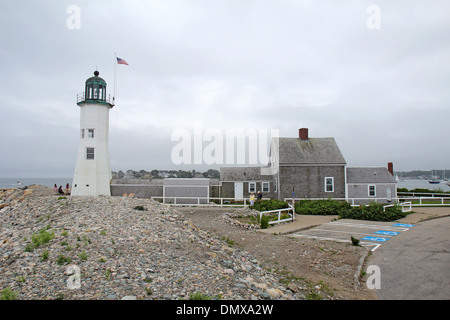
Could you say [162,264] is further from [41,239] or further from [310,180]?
[310,180]

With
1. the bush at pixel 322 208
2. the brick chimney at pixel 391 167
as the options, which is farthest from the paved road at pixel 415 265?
the brick chimney at pixel 391 167

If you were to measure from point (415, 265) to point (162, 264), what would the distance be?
7830 mm

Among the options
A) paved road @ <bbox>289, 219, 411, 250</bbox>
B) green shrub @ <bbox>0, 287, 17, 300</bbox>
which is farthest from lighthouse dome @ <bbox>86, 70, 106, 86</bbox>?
green shrub @ <bbox>0, 287, 17, 300</bbox>

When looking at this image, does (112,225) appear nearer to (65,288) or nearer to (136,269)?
(136,269)

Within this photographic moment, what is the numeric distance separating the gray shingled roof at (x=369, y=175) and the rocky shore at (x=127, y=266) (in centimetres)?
2111

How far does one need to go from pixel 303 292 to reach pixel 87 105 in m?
26.0

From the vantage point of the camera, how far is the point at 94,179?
2728cm

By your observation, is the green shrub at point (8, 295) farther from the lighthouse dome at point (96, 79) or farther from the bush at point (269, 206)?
the lighthouse dome at point (96, 79)

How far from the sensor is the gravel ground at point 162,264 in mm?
6852

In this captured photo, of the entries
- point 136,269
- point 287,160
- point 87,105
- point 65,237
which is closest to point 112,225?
point 65,237

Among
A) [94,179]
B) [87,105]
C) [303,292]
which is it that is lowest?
[303,292]

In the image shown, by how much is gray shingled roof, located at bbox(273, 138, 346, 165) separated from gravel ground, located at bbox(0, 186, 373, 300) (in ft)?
53.6

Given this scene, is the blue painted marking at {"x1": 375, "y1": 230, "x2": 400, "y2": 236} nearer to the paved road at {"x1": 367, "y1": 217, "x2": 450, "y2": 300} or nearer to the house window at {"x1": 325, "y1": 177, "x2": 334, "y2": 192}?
the paved road at {"x1": 367, "y1": 217, "x2": 450, "y2": 300}

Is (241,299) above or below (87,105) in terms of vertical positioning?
below
